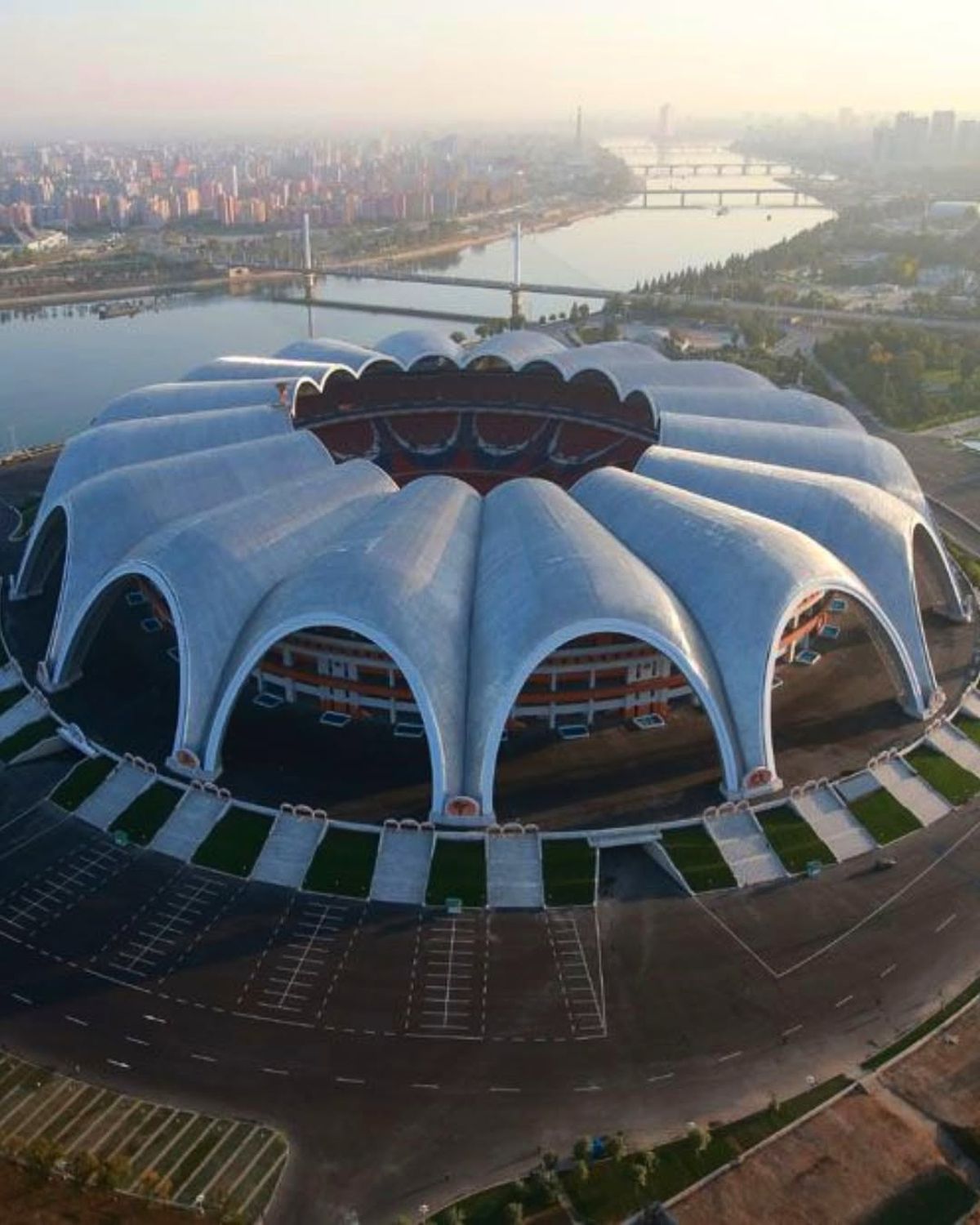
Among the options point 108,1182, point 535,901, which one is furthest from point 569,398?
point 108,1182

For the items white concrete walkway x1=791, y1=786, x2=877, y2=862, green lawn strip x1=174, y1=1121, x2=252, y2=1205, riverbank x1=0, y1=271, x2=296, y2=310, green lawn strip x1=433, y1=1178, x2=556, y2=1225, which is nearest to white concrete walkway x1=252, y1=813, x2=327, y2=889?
green lawn strip x1=174, y1=1121, x2=252, y2=1205

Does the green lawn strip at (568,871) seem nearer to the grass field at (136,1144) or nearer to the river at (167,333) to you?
the grass field at (136,1144)

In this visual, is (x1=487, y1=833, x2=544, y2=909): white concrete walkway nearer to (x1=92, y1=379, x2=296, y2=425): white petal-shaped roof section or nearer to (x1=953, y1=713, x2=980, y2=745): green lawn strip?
(x1=953, y1=713, x2=980, y2=745): green lawn strip

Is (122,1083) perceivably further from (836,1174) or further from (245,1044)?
(836,1174)

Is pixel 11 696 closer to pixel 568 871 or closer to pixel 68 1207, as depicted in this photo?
pixel 68 1207

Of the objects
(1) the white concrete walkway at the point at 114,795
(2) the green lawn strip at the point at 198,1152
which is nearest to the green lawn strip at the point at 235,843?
(1) the white concrete walkway at the point at 114,795
